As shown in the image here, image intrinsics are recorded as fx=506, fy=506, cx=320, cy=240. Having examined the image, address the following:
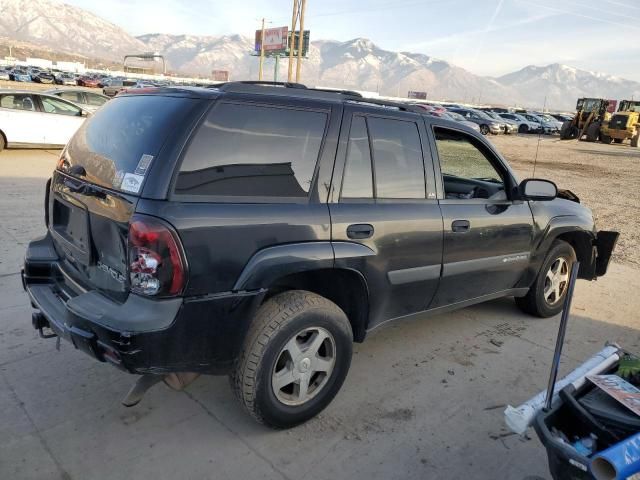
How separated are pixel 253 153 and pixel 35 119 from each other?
12.0 m

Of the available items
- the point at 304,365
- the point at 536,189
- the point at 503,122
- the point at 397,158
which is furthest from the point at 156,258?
the point at 503,122

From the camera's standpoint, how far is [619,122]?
31203 millimetres

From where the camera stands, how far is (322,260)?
2779 millimetres

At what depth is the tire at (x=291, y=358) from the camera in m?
2.66

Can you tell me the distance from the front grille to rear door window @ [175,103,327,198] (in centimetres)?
3422

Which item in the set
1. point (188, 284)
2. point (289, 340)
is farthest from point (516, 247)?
point (188, 284)

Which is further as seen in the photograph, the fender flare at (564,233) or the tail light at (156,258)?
the fender flare at (564,233)

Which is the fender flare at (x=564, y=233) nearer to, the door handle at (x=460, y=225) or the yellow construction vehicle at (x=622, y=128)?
the door handle at (x=460, y=225)

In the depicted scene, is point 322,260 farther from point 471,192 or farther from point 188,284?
point 471,192

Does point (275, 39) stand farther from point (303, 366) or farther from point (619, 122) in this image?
point (303, 366)

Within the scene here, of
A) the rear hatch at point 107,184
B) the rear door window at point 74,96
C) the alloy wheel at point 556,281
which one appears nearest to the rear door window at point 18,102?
the rear door window at point 74,96

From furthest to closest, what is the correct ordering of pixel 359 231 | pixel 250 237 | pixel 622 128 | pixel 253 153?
pixel 622 128 < pixel 359 231 < pixel 253 153 < pixel 250 237

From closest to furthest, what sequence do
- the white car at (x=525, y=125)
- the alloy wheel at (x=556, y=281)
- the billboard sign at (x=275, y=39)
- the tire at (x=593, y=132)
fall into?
1. the alloy wheel at (x=556, y=281)
2. the tire at (x=593, y=132)
3. the white car at (x=525, y=125)
4. the billboard sign at (x=275, y=39)

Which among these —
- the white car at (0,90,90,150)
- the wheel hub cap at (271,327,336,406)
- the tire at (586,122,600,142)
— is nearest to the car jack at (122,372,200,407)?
the wheel hub cap at (271,327,336,406)
